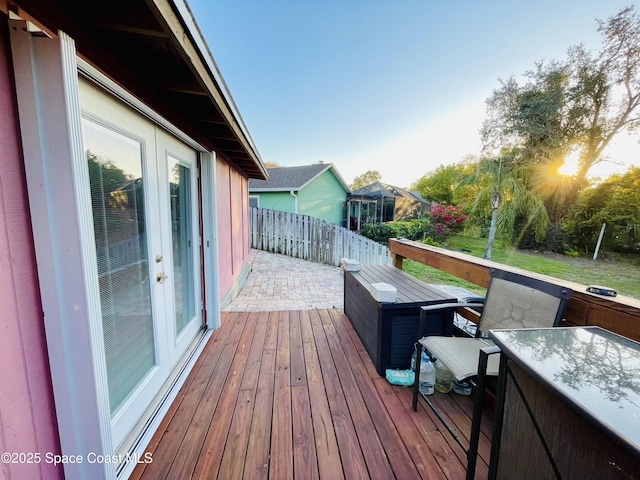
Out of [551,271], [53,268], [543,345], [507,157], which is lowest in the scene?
[551,271]

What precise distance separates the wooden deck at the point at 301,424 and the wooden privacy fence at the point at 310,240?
473cm

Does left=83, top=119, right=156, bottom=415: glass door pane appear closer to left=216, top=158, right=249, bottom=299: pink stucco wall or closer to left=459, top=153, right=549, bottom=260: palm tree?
left=216, top=158, right=249, bottom=299: pink stucco wall

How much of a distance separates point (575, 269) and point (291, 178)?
1139 cm

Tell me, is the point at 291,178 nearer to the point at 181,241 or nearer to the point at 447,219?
the point at 447,219

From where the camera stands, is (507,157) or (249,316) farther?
(507,157)

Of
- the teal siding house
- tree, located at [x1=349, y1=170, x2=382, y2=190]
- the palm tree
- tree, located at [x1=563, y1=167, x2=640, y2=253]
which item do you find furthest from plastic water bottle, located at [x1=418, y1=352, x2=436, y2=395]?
tree, located at [x1=349, y1=170, x2=382, y2=190]

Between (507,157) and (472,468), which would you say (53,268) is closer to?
(472,468)

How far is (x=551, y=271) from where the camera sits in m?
6.89

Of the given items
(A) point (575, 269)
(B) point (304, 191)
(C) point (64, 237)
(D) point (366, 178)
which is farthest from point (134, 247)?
(D) point (366, 178)

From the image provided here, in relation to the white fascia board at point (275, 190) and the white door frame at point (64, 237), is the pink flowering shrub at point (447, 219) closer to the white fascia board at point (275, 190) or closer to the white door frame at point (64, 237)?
the white fascia board at point (275, 190)

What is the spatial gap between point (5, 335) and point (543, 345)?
2057 millimetres

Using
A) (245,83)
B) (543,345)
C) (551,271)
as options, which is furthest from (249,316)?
(551,271)

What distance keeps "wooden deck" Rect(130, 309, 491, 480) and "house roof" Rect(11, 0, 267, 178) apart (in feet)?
7.10

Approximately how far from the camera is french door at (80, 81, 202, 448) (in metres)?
1.30
